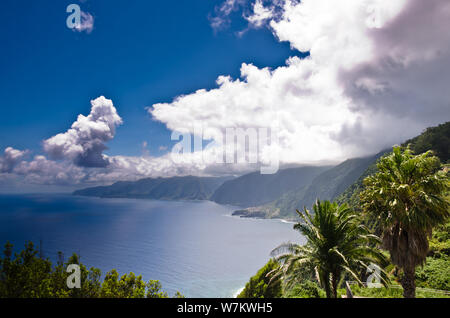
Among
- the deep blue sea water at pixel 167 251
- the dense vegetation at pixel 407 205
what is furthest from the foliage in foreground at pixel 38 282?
the deep blue sea water at pixel 167 251

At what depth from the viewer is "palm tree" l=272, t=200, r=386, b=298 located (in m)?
13.8

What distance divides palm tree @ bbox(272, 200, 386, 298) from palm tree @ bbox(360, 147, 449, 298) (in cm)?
138

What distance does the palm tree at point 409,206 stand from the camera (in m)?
11.5

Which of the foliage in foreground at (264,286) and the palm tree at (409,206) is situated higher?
the palm tree at (409,206)

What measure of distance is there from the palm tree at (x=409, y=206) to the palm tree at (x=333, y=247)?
1384mm

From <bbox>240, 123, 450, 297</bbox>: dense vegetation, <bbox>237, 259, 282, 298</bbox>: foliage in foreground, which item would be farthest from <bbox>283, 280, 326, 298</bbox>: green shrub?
<bbox>237, 259, 282, 298</bbox>: foliage in foreground

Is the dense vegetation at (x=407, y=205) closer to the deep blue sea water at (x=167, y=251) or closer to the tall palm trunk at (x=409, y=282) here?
the tall palm trunk at (x=409, y=282)

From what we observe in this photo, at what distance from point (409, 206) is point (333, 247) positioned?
168 inches

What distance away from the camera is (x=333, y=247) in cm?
1345

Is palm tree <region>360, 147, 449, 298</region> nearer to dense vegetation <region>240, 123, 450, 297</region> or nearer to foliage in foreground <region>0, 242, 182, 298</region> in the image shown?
dense vegetation <region>240, 123, 450, 297</region>

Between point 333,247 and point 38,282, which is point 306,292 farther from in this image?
point 38,282

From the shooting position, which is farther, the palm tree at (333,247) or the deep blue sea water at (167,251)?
the deep blue sea water at (167,251)
